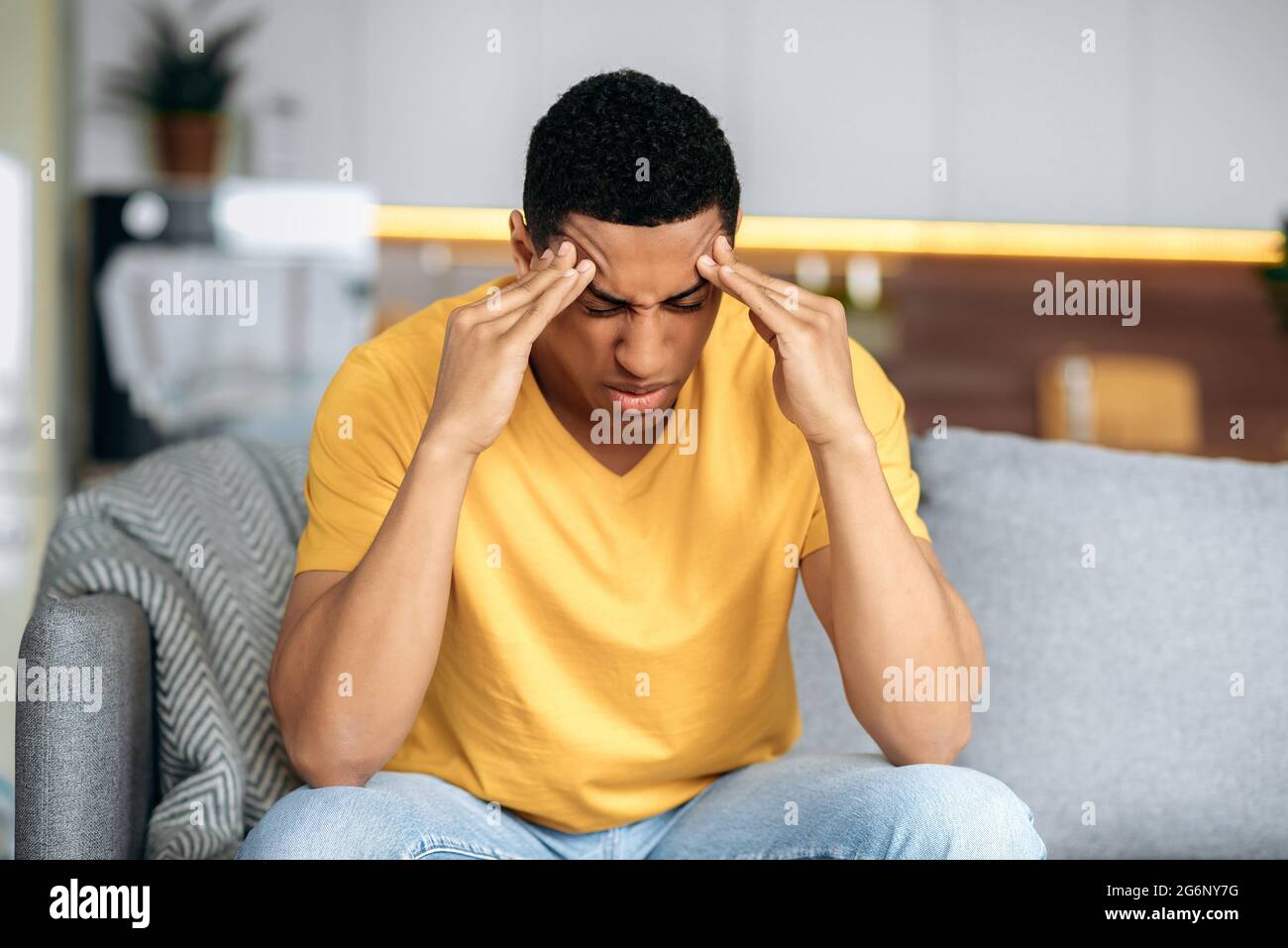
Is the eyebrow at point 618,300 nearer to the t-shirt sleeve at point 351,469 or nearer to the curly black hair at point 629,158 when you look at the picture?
the curly black hair at point 629,158

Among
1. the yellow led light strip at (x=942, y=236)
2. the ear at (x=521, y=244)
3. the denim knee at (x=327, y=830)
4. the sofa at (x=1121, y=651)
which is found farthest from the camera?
the yellow led light strip at (x=942, y=236)

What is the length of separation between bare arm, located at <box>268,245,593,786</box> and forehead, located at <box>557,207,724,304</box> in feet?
0.07

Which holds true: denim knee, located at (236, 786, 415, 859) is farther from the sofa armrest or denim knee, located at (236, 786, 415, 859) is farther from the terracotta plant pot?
the terracotta plant pot

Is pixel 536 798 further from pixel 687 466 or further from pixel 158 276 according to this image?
pixel 158 276

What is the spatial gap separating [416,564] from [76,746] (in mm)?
381

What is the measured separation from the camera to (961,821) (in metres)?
0.97

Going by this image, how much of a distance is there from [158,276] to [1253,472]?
2946 millimetres

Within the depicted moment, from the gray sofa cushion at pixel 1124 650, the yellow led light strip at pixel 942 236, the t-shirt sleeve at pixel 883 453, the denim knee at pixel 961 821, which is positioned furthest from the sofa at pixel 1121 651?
the yellow led light strip at pixel 942 236

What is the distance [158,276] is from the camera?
3494mm

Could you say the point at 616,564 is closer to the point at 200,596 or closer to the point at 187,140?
the point at 200,596


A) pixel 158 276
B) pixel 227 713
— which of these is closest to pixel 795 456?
pixel 227 713

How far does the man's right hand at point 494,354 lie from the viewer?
1055 mm

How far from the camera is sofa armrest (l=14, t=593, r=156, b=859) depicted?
1.12 metres

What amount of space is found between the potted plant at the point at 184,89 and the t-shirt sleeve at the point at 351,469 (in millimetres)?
2909
